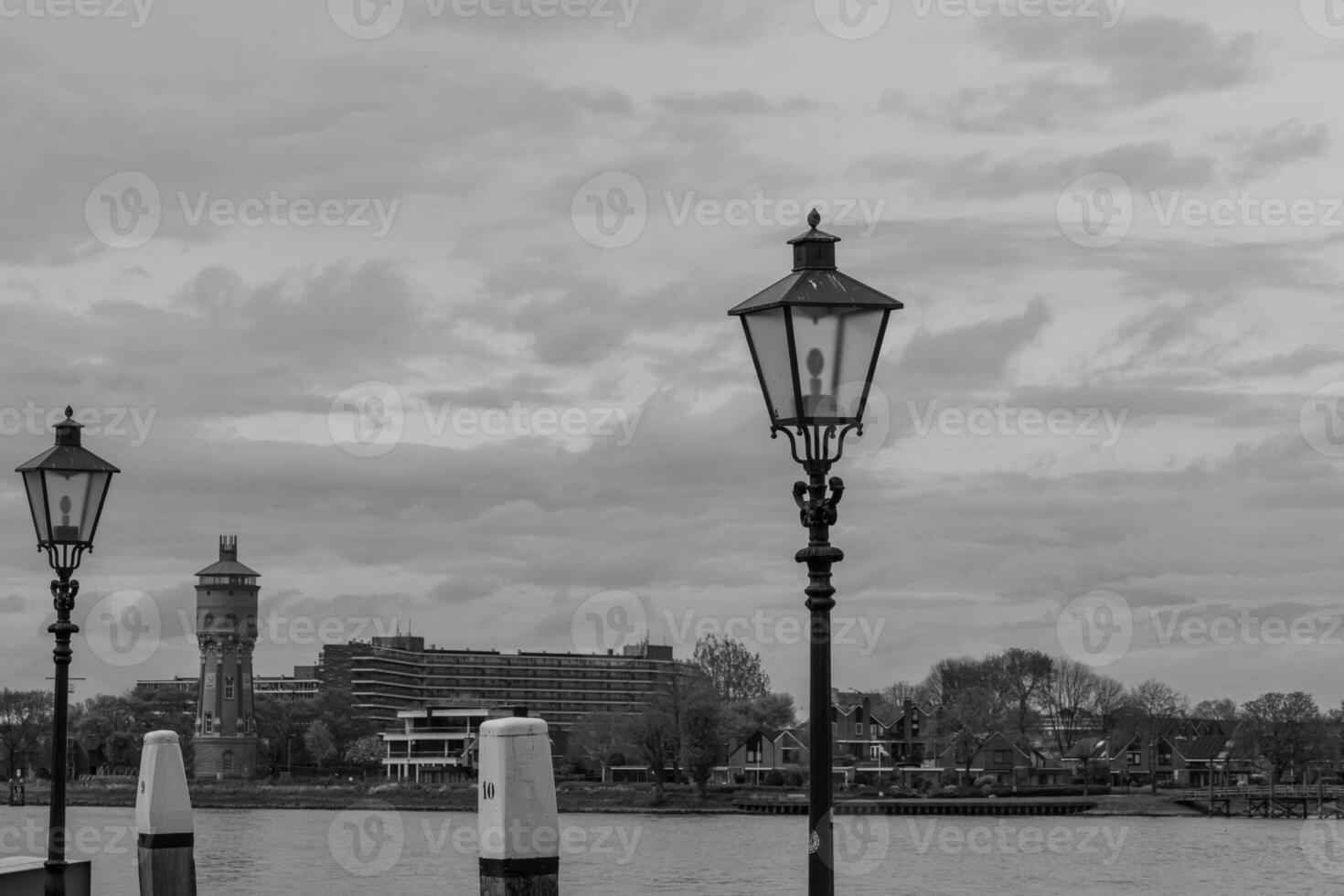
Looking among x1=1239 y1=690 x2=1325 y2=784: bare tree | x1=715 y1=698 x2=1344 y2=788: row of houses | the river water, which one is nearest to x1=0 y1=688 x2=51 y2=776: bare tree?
the river water

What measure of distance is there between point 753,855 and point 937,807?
57.6 meters

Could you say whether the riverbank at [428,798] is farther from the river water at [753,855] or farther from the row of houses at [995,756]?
the row of houses at [995,756]

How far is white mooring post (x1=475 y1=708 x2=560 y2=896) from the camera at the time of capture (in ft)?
28.7

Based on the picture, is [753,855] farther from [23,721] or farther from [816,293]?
[23,721]

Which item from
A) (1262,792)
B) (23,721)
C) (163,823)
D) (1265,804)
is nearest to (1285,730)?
(1262,792)

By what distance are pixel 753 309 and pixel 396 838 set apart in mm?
108718

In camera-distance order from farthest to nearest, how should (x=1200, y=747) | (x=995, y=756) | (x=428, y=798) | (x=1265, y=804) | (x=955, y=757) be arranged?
1. (x=1200, y=747)
2. (x=955, y=757)
3. (x=428, y=798)
4. (x=995, y=756)
5. (x=1265, y=804)

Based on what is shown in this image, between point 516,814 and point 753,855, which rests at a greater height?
point 516,814

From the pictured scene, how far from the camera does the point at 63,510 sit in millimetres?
17953

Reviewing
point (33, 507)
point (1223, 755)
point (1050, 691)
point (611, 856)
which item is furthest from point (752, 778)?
point (33, 507)

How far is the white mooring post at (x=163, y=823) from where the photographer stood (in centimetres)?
1727

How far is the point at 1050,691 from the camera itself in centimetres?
17988

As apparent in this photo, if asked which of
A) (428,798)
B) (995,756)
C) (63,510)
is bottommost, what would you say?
(428,798)

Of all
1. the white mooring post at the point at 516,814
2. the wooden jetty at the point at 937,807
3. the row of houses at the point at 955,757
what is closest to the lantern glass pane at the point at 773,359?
the white mooring post at the point at 516,814
